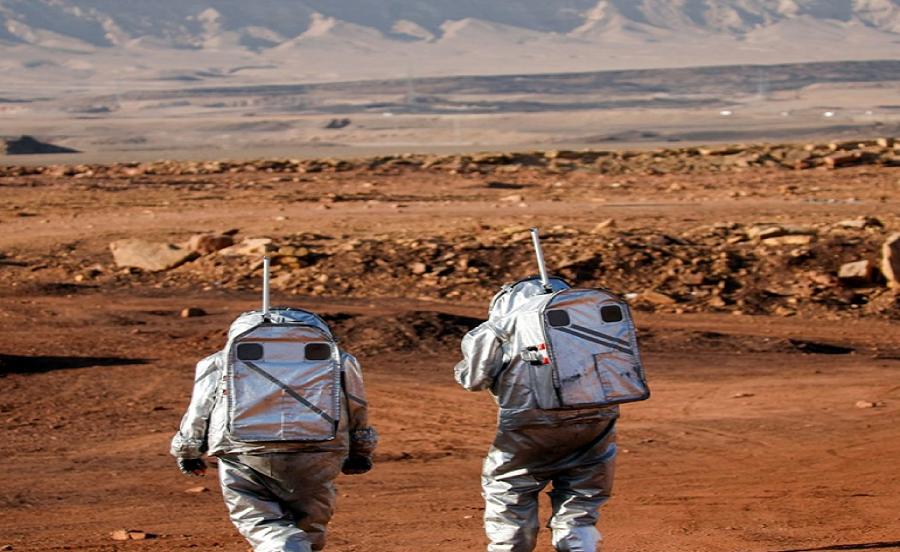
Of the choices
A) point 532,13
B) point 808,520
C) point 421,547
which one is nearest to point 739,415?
point 808,520

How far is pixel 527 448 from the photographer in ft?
18.0

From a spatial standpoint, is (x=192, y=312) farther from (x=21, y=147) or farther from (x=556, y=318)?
(x=21, y=147)

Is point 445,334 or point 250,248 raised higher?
point 445,334

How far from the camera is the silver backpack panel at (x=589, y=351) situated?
5.26m

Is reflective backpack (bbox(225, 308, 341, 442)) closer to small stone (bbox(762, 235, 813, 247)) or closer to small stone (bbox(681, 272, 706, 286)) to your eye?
small stone (bbox(681, 272, 706, 286))

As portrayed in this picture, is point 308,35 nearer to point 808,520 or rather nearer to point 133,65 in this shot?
point 133,65

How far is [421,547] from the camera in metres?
6.88

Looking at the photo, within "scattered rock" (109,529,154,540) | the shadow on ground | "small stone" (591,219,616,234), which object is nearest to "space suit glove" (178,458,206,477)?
"scattered rock" (109,529,154,540)

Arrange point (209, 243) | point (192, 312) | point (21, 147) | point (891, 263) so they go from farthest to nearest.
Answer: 1. point (21, 147)
2. point (209, 243)
3. point (891, 263)
4. point (192, 312)

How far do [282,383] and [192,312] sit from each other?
31.1 feet

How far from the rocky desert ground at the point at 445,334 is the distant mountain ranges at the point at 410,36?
92.5 meters

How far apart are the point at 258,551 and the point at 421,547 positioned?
217cm

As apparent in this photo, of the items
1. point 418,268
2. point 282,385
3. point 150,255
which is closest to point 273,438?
point 282,385

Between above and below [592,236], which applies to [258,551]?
above
